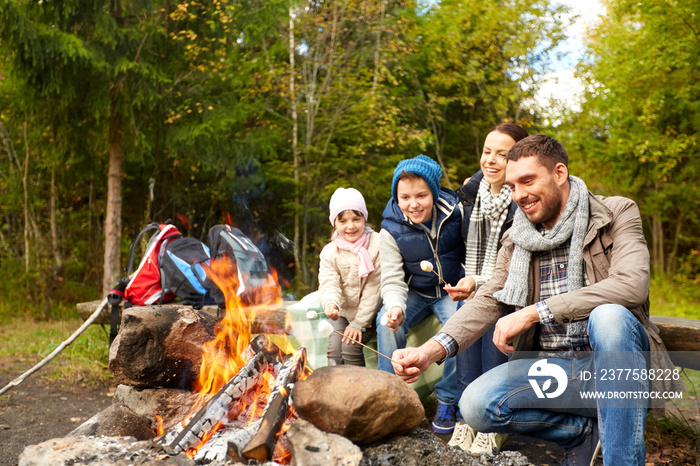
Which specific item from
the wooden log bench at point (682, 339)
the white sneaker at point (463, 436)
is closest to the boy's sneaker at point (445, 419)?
the white sneaker at point (463, 436)

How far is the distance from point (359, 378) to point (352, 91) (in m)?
8.72

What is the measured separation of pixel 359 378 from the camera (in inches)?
84.0

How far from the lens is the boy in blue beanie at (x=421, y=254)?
133 inches

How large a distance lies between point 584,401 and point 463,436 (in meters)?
0.88

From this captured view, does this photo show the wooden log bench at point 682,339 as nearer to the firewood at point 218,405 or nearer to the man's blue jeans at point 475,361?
the man's blue jeans at point 475,361

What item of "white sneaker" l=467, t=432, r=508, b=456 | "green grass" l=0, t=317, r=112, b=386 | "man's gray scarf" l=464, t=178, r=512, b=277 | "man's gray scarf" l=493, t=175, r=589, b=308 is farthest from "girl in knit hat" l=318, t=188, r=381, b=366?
"green grass" l=0, t=317, r=112, b=386

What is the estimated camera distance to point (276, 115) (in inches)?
396

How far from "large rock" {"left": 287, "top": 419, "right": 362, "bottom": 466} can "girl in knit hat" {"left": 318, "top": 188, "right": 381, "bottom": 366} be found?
149 cm

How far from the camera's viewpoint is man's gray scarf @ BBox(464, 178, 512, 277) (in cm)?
325

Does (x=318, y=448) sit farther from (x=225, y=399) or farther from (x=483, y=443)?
(x=483, y=443)

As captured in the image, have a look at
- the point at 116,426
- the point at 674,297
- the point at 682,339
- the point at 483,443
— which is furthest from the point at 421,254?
the point at 674,297

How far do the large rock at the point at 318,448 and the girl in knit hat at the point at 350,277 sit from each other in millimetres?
1494

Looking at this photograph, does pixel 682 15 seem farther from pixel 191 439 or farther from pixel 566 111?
pixel 191 439

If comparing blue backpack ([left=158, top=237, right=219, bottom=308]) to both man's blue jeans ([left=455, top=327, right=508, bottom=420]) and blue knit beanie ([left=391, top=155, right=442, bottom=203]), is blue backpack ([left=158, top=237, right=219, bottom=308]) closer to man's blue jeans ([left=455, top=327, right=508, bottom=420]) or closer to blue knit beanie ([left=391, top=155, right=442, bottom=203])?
blue knit beanie ([left=391, top=155, right=442, bottom=203])
